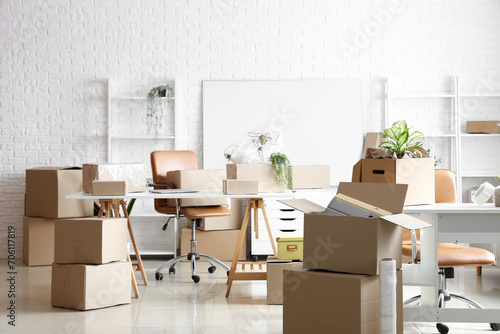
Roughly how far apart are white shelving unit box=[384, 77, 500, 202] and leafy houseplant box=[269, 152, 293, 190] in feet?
6.64

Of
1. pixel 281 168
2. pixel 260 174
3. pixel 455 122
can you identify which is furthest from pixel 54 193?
pixel 455 122

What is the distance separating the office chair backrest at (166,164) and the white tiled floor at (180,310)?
1.97 feet

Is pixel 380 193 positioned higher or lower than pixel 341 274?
higher

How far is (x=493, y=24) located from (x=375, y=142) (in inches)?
65.7

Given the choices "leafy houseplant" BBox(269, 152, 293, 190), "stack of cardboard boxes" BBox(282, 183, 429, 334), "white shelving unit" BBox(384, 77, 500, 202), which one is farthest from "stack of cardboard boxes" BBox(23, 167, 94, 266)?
"stack of cardboard boxes" BBox(282, 183, 429, 334)

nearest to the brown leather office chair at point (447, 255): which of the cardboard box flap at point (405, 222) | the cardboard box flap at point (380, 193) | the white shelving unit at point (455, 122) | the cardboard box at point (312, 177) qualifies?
the cardboard box flap at point (380, 193)

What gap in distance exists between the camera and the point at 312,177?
16.4ft

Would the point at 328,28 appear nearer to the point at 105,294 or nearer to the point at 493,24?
the point at 493,24

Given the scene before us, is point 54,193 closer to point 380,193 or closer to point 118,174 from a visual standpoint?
point 118,174

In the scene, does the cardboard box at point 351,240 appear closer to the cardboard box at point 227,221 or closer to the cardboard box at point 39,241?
the cardboard box at point 227,221

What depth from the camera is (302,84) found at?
19.9 ft

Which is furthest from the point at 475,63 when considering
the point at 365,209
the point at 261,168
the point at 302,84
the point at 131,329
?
the point at 131,329

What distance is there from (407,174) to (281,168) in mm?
1231

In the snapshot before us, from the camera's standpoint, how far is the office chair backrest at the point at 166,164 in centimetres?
514
